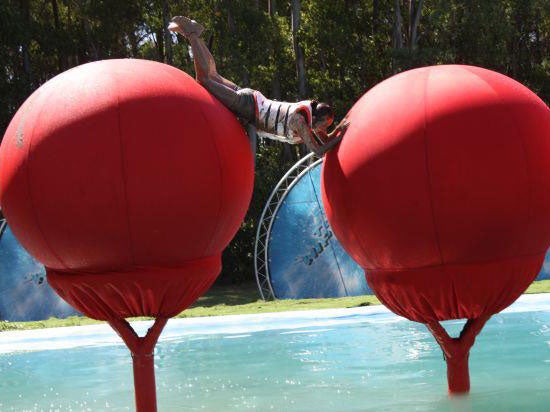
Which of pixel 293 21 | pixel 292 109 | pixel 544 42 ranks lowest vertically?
pixel 544 42

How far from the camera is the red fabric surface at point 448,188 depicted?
5.48 m

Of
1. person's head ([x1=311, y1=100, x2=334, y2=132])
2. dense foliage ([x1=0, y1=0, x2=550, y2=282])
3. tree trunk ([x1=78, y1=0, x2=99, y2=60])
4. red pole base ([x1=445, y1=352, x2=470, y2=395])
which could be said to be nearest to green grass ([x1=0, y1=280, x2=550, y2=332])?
dense foliage ([x1=0, y1=0, x2=550, y2=282])

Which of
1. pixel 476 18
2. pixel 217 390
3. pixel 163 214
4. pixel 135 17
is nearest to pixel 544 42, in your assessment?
pixel 476 18

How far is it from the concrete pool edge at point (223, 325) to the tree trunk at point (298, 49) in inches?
496

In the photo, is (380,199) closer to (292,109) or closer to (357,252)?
(357,252)

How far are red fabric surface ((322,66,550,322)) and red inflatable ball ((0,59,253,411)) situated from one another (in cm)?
86

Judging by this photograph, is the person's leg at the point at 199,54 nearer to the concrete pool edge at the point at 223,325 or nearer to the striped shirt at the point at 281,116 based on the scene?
the striped shirt at the point at 281,116

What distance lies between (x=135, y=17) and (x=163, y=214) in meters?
21.2

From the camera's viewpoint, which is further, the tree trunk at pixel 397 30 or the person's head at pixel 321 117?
the tree trunk at pixel 397 30

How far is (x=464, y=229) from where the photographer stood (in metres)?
5.52

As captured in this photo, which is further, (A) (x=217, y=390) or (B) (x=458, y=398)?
(A) (x=217, y=390)

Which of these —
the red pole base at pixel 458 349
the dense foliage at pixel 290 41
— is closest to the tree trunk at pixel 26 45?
the dense foliage at pixel 290 41

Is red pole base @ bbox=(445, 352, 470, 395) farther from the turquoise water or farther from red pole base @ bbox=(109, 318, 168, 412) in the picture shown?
red pole base @ bbox=(109, 318, 168, 412)

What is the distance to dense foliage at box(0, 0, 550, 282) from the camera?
22906mm
